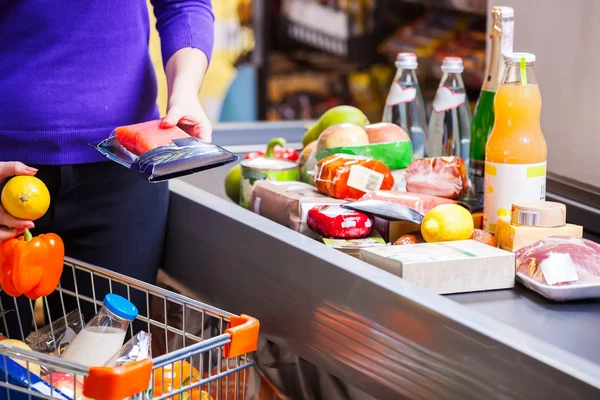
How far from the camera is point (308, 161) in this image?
1.71 meters

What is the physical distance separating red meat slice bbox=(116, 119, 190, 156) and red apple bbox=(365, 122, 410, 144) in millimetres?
475

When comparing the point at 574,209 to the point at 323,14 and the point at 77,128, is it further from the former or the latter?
the point at 323,14

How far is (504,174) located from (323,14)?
133 inches

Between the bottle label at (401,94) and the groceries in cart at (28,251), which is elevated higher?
the bottle label at (401,94)

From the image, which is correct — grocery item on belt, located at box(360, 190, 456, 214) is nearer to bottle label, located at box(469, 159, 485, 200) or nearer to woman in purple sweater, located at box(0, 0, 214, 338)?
bottle label, located at box(469, 159, 485, 200)

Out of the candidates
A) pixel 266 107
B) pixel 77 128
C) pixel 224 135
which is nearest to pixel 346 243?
pixel 77 128

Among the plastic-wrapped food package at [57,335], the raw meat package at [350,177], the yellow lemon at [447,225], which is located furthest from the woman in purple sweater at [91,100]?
the yellow lemon at [447,225]

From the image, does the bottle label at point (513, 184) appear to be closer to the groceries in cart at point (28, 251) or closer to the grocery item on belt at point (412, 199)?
the grocery item on belt at point (412, 199)

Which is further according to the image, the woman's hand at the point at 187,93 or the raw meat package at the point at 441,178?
the raw meat package at the point at 441,178

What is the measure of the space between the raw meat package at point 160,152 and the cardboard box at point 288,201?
235 millimetres

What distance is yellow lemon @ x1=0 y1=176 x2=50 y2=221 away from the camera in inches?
47.1

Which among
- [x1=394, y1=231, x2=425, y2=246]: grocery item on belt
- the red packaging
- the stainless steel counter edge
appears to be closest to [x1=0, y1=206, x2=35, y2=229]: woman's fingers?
the stainless steel counter edge

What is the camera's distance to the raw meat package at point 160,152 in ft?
3.90

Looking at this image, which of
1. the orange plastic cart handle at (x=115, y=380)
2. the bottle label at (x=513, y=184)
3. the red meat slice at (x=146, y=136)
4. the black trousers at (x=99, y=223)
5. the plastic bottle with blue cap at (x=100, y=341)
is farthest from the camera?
the black trousers at (x=99, y=223)
